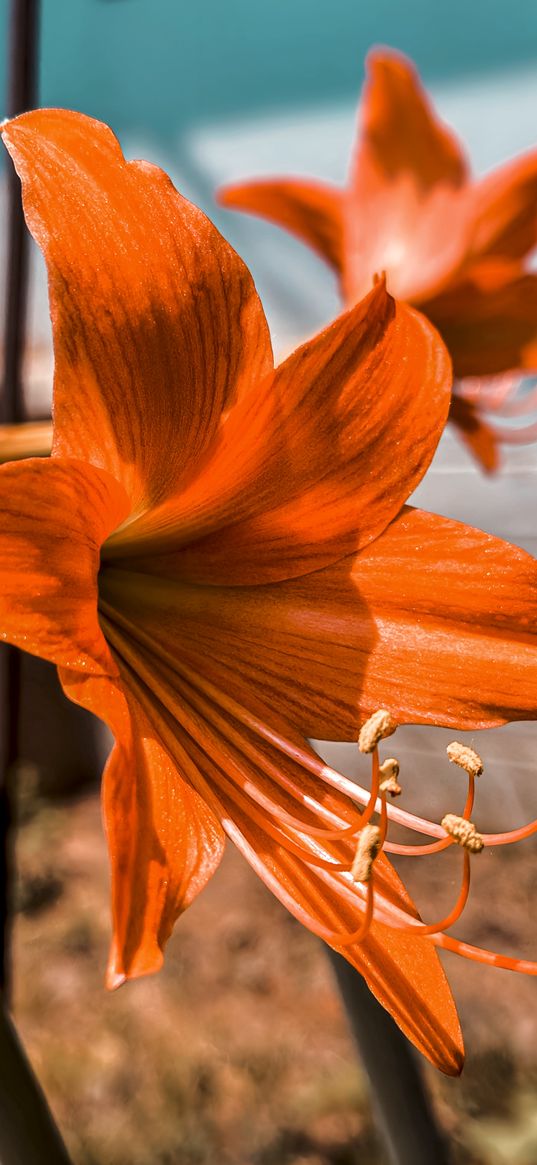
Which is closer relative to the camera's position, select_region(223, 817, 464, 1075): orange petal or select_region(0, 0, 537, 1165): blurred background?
select_region(223, 817, 464, 1075): orange petal

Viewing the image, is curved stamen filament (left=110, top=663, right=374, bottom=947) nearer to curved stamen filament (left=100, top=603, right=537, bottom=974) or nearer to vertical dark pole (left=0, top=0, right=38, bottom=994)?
curved stamen filament (left=100, top=603, right=537, bottom=974)

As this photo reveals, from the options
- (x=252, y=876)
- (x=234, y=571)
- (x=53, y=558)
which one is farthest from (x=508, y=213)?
(x=252, y=876)

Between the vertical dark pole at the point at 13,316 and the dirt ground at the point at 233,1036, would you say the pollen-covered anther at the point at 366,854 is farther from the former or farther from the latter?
the dirt ground at the point at 233,1036

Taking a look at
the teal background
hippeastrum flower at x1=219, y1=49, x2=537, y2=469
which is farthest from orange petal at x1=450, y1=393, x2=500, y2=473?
the teal background

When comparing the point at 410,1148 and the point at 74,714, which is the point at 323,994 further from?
the point at 410,1148

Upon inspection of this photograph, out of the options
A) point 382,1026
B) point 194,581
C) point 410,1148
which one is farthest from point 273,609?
point 410,1148

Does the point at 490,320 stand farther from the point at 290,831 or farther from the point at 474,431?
the point at 290,831
